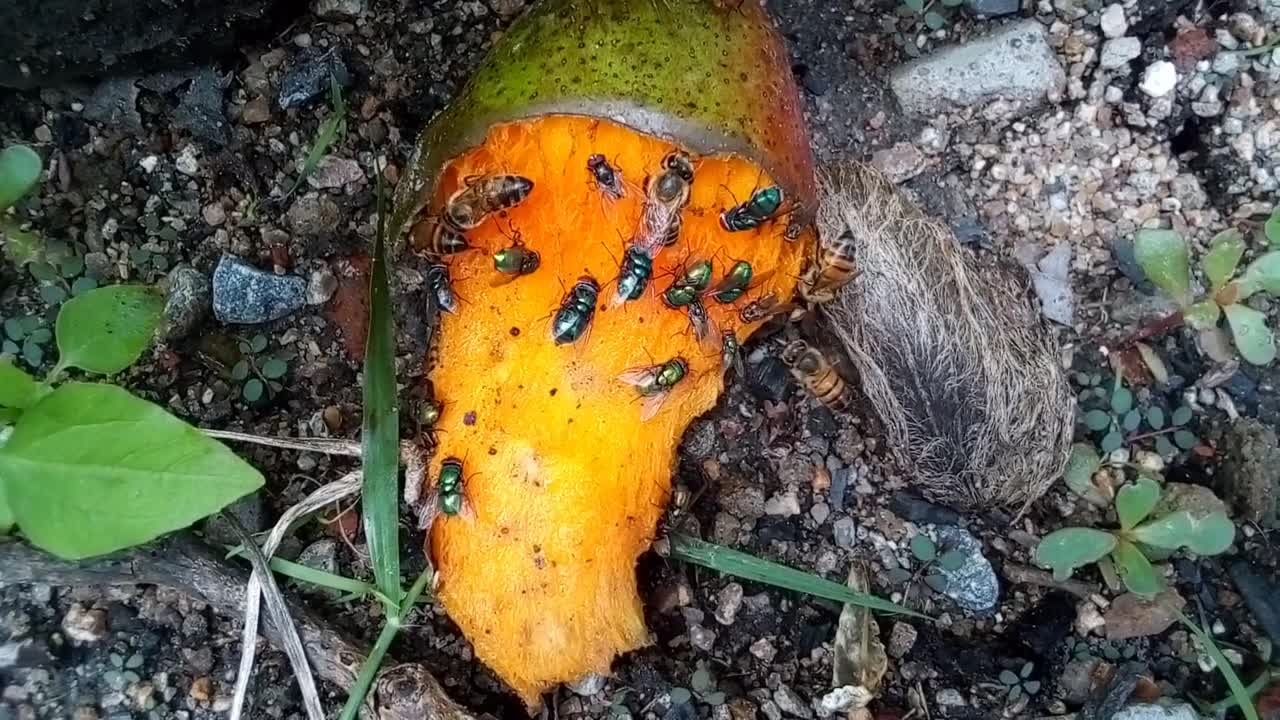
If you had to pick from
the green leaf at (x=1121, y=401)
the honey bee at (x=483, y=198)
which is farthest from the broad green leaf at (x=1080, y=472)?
the honey bee at (x=483, y=198)

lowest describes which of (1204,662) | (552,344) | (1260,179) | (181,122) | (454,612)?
(1204,662)

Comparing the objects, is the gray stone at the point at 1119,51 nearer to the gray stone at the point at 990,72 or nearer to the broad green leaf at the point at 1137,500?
the gray stone at the point at 990,72

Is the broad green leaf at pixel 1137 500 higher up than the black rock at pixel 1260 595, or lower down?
higher up

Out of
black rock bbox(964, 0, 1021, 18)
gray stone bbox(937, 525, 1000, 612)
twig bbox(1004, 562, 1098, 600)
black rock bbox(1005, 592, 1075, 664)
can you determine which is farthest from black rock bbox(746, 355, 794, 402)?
black rock bbox(964, 0, 1021, 18)

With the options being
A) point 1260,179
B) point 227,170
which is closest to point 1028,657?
point 1260,179

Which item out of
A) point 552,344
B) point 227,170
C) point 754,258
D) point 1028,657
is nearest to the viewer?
point 552,344

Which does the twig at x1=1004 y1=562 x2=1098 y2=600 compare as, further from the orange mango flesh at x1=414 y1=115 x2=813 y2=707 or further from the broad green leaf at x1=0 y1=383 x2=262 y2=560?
the broad green leaf at x1=0 y1=383 x2=262 y2=560

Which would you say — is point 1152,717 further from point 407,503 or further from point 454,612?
point 407,503

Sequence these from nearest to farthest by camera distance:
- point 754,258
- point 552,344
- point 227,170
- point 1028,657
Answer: point 552,344
point 754,258
point 1028,657
point 227,170
